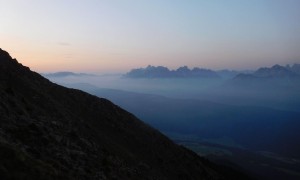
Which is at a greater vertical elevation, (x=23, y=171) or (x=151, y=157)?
(x=23, y=171)

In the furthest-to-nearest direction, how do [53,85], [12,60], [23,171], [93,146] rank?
[53,85] → [12,60] → [93,146] → [23,171]

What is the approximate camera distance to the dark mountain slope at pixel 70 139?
38812 millimetres

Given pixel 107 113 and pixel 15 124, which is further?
pixel 107 113

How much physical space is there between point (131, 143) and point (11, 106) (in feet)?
134

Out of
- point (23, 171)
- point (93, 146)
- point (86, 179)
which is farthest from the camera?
point (93, 146)

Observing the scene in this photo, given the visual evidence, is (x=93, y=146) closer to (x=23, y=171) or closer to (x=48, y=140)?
(x=48, y=140)

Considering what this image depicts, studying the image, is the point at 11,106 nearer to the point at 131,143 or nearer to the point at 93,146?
the point at 93,146

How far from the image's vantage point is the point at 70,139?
55.6m

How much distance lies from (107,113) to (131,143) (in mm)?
12883

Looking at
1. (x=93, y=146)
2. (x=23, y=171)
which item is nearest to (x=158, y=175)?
(x=93, y=146)

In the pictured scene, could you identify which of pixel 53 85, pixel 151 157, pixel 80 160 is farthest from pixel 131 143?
pixel 80 160

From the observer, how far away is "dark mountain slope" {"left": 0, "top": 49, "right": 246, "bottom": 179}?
3881 cm

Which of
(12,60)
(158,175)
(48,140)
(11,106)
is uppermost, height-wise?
(12,60)

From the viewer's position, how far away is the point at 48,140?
154 feet
